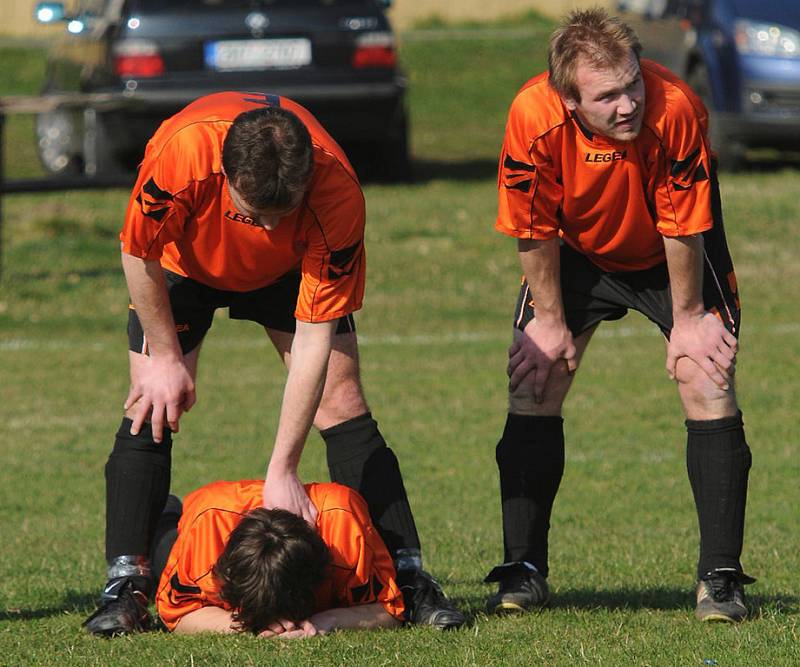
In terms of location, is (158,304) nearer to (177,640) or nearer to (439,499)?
(177,640)

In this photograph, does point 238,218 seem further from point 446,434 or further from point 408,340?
point 408,340

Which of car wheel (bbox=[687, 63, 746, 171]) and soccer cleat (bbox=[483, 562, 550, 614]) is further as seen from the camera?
car wheel (bbox=[687, 63, 746, 171])

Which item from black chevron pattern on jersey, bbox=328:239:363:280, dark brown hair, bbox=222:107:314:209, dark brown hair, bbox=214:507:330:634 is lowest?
dark brown hair, bbox=214:507:330:634

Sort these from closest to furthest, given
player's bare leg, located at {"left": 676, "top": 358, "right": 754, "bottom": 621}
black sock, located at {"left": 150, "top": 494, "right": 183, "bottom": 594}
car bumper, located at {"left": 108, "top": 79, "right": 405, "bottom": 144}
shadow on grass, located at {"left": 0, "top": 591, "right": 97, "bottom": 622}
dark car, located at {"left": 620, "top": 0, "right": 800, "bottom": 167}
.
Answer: player's bare leg, located at {"left": 676, "top": 358, "right": 754, "bottom": 621} < shadow on grass, located at {"left": 0, "top": 591, "right": 97, "bottom": 622} < black sock, located at {"left": 150, "top": 494, "right": 183, "bottom": 594} < car bumper, located at {"left": 108, "top": 79, "right": 405, "bottom": 144} < dark car, located at {"left": 620, "top": 0, "right": 800, "bottom": 167}

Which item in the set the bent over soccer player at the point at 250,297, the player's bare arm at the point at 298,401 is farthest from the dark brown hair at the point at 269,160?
the player's bare arm at the point at 298,401

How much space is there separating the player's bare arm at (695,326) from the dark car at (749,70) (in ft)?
33.2

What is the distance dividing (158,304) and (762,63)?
35.7ft

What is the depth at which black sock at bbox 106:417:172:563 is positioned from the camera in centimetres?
543

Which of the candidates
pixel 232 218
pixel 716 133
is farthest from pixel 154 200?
pixel 716 133

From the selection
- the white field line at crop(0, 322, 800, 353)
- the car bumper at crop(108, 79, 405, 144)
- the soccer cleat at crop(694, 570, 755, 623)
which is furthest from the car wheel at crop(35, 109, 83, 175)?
the soccer cleat at crop(694, 570, 755, 623)

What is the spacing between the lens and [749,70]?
589 inches

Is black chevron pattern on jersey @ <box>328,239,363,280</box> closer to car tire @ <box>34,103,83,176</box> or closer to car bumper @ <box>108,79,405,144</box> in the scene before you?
car bumper @ <box>108,79,405,144</box>

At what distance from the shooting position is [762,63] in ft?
48.9

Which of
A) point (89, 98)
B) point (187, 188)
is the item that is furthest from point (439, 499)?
point (89, 98)
